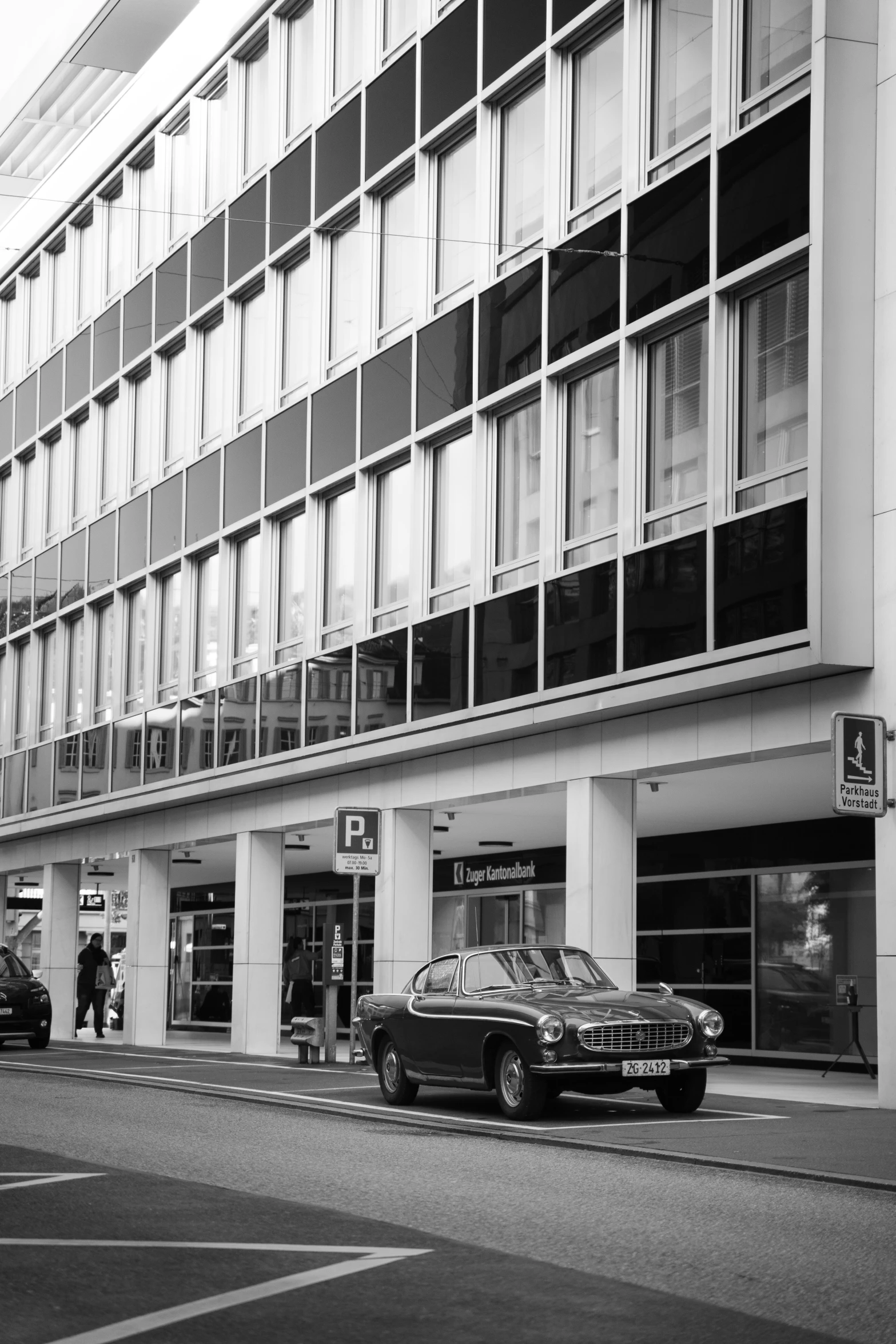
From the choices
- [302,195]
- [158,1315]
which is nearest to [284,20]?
[302,195]

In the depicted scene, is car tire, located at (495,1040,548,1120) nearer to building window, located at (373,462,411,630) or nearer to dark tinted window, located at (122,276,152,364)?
building window, located at (373,462,411,630)

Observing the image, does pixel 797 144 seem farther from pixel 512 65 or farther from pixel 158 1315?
pixel 158 1315

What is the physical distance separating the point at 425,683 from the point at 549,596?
9.82ft

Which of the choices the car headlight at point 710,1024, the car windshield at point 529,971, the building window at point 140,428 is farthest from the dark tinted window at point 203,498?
the car headlight at point 710,1024

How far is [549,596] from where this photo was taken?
20.9 metres

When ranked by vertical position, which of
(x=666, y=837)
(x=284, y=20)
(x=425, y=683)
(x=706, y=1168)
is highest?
(x=284, y=20)

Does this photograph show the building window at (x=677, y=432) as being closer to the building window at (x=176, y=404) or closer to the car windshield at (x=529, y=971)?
the car windshield at (x=529, y=971)

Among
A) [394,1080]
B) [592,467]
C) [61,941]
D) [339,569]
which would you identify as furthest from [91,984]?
[394,1080]

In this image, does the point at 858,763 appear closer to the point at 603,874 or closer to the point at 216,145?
the point at 603,874

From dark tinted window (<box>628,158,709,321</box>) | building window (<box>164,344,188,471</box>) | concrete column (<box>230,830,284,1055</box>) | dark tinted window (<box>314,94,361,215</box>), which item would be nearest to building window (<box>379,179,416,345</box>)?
dark tinted window (<box>314,94,361,215</box>)

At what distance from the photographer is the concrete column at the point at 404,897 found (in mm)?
24344

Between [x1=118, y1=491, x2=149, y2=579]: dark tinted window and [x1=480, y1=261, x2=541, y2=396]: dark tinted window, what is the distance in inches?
456

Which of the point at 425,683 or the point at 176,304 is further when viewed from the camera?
the point at 176,304

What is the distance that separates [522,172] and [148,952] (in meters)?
15.9
